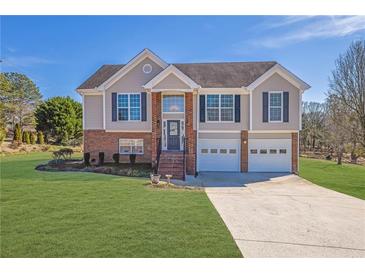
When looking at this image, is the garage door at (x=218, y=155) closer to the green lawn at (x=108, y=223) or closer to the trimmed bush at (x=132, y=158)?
the trimmed bush at (x=132, y=158)

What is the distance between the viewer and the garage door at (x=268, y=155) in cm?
1745

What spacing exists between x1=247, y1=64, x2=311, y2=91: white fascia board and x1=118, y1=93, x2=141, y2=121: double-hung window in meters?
7.33

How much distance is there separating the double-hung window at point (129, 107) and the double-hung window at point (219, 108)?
470cm

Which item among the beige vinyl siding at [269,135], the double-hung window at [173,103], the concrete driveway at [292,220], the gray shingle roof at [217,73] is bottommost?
the concrete driveway at [292,220]

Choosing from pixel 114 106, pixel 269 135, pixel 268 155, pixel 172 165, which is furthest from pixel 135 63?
pixel 268 155

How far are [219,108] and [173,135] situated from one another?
11.6ft

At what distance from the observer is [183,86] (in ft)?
52.4

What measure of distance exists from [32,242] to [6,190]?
5.88m

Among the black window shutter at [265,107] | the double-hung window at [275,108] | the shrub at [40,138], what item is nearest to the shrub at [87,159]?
the black window shutter at [265,107]

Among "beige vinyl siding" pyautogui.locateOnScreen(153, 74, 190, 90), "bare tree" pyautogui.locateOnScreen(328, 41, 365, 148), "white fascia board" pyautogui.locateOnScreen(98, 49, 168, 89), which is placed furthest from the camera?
"white fascia board" pyautogui.locateOnScreen(98, 49, 168, 89)

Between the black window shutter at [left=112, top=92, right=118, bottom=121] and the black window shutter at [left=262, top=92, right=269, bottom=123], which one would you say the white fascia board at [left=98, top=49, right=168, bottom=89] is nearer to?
the black window shutter at [left=112, top=92, right=118, bottom=121]

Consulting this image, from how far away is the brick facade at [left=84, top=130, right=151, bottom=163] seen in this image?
1784 cm

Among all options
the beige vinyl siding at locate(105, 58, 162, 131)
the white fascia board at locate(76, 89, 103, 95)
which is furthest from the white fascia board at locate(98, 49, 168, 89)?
the white fascia board at locate(76, 89, 103, 95)
